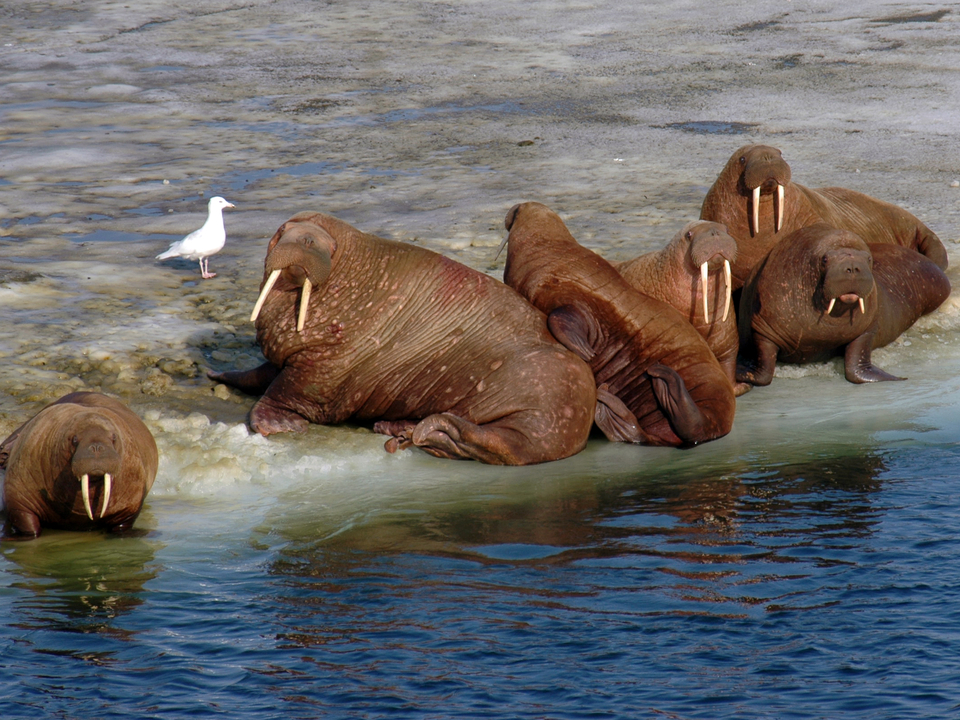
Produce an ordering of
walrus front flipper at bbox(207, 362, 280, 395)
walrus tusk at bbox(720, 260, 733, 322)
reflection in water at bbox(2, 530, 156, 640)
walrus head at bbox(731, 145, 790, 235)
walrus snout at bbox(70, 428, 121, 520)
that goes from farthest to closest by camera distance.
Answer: walrus head at bbox(731, 145, 790, 235) < walrus tusk at bbox(720, 260, 733, 322) < walrus front flipper at bbox(207, 362, 280, 395) < walrus snout at bbox(70, 428, 121, 520) < reflection in water at bbox(2, 530, 156, 640)

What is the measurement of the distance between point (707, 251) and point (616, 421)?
1.15 meters

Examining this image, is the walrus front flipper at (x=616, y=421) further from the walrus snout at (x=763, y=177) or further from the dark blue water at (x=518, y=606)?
the walrus snout at (x=763, y=177)

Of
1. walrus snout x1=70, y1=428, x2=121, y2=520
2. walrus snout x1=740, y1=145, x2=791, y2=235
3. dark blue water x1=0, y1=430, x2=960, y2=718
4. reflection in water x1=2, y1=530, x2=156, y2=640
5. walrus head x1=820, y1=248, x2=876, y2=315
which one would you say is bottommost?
dark blue water x1=0, y1=430, x2=960, y2=718

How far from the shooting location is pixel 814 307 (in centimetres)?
732

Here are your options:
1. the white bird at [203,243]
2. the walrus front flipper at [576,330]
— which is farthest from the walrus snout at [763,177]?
the white bird at [203,243]

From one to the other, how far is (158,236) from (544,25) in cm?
1010

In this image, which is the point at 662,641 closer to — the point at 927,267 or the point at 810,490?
the point at 810,490

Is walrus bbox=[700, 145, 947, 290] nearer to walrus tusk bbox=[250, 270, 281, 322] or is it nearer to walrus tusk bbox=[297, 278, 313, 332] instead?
walrus tusk bbox=[297, 278, 313, 332]

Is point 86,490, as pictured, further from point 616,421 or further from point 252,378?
point 616,421

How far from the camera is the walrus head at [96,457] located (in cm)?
501

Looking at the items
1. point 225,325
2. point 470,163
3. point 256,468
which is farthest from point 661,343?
point 470,163

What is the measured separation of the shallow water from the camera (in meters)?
4.17

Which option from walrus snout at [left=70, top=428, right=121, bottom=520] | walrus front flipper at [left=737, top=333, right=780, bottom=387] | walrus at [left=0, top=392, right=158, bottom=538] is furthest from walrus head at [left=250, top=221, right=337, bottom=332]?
walrus front flipper at [left=737, top=333, right=780, bottom=387]

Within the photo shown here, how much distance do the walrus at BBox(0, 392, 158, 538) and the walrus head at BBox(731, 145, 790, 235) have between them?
4.28m
